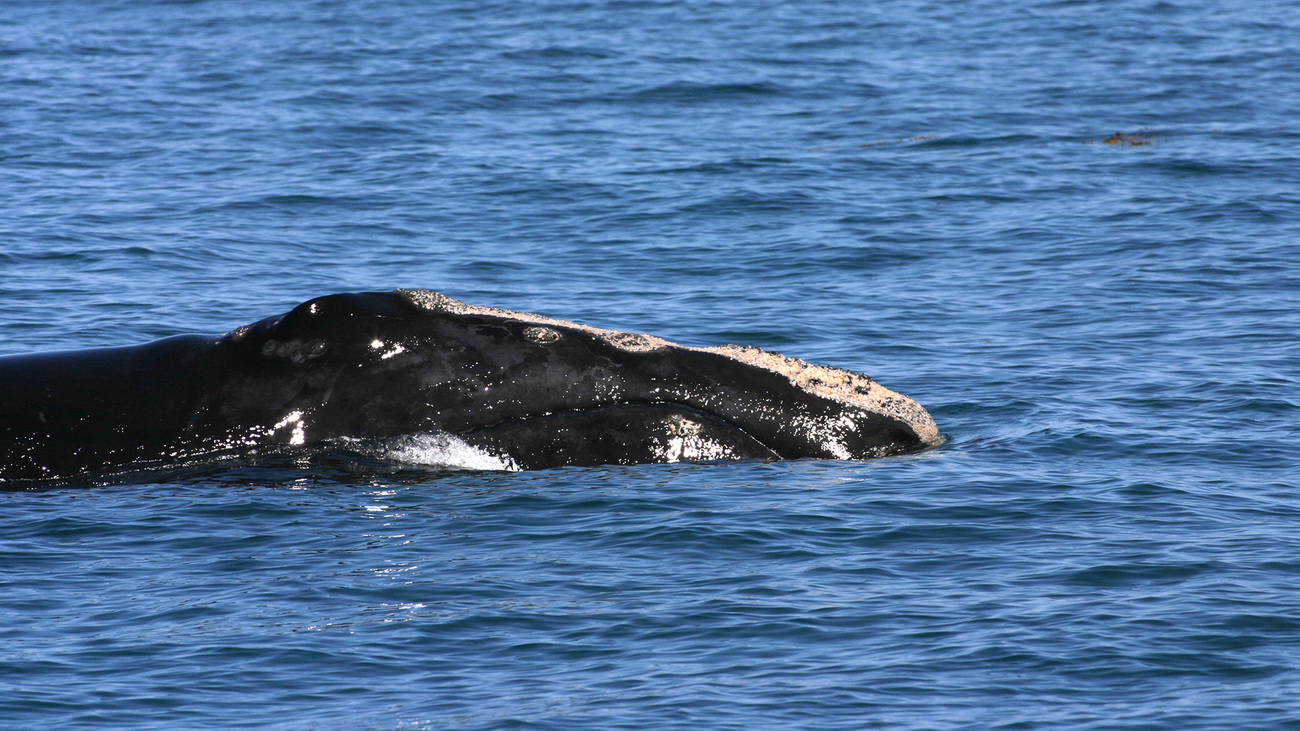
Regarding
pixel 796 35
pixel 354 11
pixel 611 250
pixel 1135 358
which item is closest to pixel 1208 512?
pixel 1135 358

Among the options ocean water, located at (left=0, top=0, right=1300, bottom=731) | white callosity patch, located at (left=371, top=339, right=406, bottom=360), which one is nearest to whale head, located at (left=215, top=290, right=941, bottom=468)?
white callosity patch, located at (left=371, top=339, right=406, bottom=360)

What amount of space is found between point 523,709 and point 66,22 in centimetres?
4200

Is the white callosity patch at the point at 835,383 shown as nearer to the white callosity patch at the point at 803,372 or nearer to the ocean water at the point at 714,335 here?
the white callosity patch at the point at 803,372

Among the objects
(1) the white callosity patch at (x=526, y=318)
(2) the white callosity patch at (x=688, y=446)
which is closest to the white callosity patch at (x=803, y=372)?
(1) the white callosity patch at (x=526, y=318)

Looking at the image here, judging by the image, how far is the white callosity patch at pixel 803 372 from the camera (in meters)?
11.5

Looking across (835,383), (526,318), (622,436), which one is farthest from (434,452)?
(835,383)

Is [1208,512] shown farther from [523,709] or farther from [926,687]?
[523,709]

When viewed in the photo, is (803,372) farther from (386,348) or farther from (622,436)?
(386,348)

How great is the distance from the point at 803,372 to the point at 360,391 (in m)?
3.00

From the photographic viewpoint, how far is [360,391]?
11156 mm

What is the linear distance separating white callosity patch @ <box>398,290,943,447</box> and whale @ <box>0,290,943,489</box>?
0.10 feet

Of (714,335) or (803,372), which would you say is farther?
(714,335)

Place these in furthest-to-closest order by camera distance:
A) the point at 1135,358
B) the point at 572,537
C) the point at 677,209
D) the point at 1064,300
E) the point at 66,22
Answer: the point at 66,22, the point at 677,209, the point at 1064,300, the point at 1135,358, the point at 572,537

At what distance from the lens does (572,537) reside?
36.4ft
